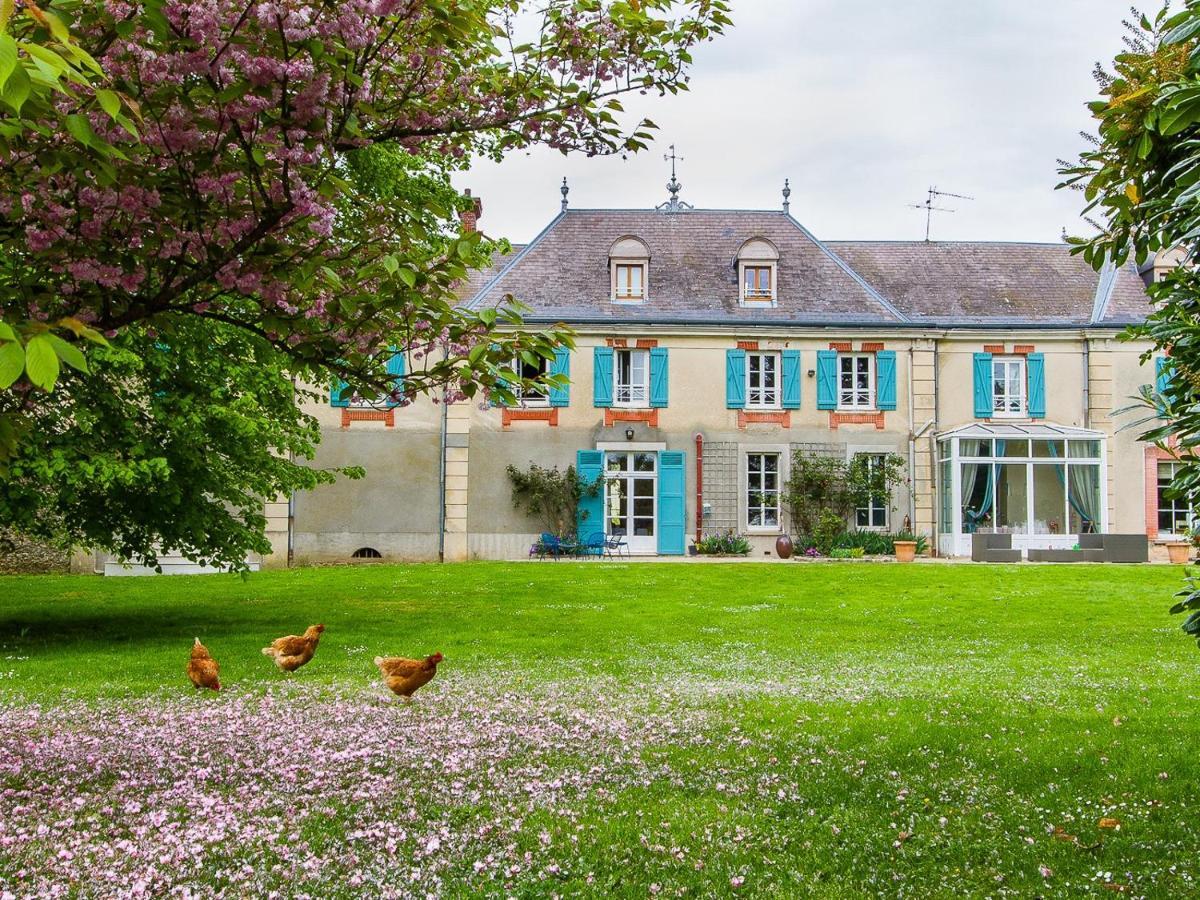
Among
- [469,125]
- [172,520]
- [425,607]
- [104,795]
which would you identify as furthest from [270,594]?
[469,125]

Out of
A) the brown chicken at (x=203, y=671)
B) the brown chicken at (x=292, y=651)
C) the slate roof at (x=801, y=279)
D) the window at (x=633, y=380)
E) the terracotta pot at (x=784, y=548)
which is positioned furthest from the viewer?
the slate roof at (x=801, y=279)

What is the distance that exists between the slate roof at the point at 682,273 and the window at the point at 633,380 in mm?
865

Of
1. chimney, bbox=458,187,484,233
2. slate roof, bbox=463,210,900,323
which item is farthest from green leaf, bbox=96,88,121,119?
slate roof, bbox=463,210,900,323

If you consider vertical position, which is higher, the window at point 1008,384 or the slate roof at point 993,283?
the slate roof at point 993,283

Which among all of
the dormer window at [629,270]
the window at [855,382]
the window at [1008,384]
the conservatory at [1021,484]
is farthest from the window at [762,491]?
the window at [1008,384]

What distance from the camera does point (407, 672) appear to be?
6.34 meters

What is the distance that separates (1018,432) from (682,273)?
839 centimetres

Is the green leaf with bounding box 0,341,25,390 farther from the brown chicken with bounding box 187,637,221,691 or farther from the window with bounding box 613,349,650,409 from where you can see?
the window with bounding box 613,349,650,409

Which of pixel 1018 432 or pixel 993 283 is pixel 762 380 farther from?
pixel 993 283

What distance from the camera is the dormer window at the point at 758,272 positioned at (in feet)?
77.9

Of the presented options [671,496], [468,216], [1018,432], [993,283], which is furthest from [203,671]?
[993,283]

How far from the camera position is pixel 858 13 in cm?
579

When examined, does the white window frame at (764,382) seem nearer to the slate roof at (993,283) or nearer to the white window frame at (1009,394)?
the slate roof at (993,283)

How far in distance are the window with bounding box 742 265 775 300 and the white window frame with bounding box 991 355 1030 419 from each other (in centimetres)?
539
